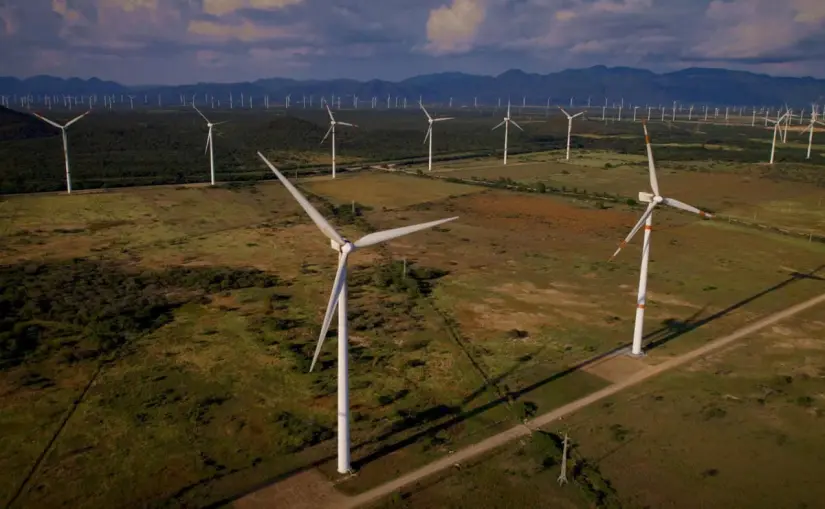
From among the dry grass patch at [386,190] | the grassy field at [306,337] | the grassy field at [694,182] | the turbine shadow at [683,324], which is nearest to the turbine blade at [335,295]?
the grassy field at [306,337]

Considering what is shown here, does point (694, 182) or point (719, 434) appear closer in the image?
point (719, 434)

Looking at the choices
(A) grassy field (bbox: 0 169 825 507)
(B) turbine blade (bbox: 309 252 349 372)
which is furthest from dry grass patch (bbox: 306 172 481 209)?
(B) turbine blade (bbox: 309 252 349 372)

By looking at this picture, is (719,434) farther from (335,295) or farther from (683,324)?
(335,295)

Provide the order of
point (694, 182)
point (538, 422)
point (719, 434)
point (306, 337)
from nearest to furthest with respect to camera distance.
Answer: point (719, 434)
point (538, 422)
point (306, 337)
point (694, 182)

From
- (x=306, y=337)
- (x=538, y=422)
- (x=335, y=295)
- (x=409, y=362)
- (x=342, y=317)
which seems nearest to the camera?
(x=335, y=295)

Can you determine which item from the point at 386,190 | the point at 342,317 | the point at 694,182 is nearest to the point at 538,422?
the point at 342,317

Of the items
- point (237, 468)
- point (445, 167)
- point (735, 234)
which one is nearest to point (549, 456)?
point (237, 468)

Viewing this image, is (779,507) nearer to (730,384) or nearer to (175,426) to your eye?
(730,384)
